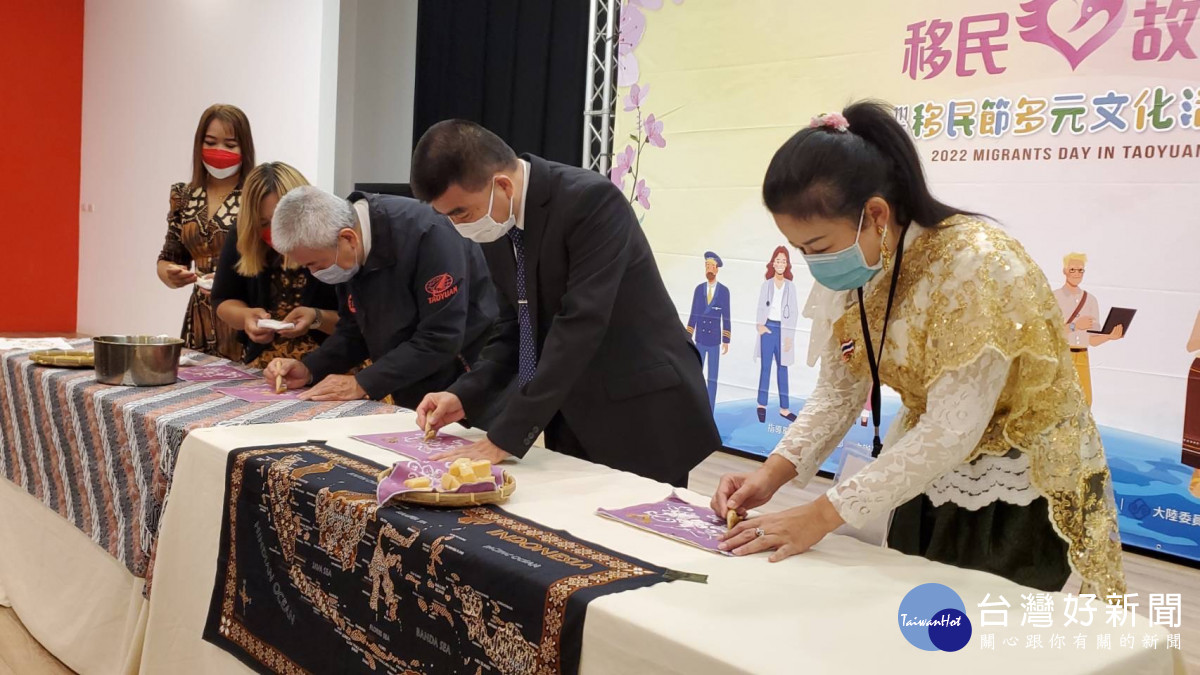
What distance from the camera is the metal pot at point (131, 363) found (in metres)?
2.29

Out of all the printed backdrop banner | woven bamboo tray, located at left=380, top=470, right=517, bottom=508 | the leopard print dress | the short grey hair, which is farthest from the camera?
the printed backdrop banner

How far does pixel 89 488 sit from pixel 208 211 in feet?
4.05

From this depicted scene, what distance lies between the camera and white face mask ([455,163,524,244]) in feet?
6.07

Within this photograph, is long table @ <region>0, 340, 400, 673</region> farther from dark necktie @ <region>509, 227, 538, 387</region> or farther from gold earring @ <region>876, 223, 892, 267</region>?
gold earring @ <region>876, 223, 892, 267</region>

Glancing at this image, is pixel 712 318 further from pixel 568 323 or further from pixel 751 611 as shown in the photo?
pixel 751 611

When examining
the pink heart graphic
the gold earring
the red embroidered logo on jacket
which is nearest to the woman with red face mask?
the red embroidered logo on jacket

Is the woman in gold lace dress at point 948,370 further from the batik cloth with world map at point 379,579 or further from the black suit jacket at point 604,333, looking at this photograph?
the black suit jacket at point 604,333

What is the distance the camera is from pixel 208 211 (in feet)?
10.3

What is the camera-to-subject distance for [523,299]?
1.96 meters

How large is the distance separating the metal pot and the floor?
2.16ft

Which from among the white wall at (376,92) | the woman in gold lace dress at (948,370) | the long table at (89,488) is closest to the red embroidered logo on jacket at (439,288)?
the long table at (89,488)

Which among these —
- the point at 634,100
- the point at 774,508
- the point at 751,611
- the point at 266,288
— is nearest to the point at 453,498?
the point at 751,611

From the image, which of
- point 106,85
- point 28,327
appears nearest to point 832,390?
point 106,85

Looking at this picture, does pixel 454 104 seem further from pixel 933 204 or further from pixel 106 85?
pixel 933 204
